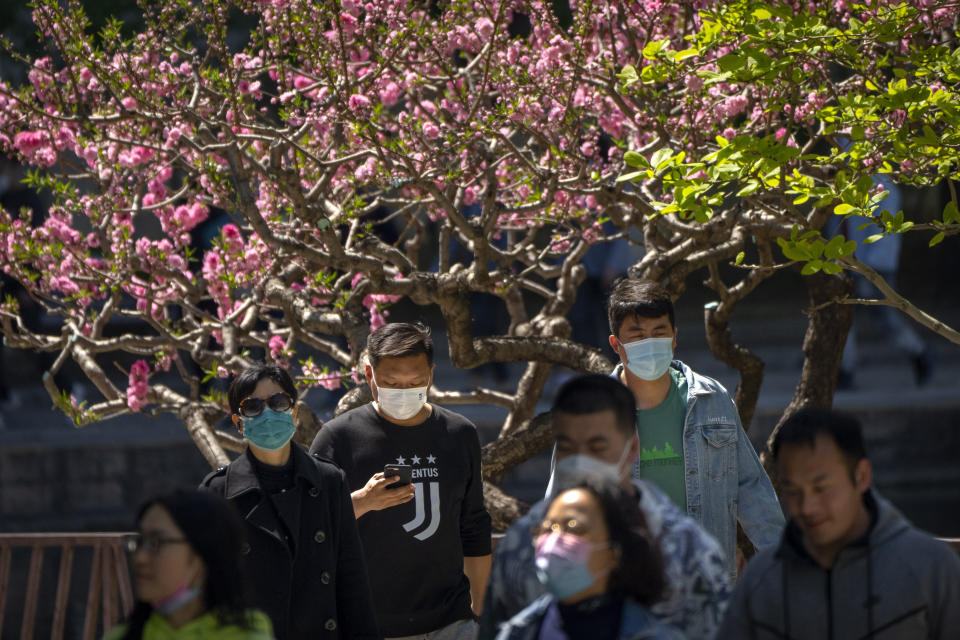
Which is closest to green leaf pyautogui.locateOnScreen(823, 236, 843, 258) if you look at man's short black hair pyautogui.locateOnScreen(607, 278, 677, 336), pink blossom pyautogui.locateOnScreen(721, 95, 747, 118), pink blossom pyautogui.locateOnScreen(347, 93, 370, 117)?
man's short black hair pyautogui.locateOnScreen(607, 278, 677, 336)

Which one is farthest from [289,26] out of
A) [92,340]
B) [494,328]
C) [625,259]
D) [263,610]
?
[494,328]

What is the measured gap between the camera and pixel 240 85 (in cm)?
538

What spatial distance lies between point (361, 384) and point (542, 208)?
3.84 feet

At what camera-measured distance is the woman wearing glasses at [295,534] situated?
3225 mm

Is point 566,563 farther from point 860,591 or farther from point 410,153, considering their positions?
point 410,153

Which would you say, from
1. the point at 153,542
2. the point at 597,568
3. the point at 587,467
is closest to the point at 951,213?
the point at 587,467

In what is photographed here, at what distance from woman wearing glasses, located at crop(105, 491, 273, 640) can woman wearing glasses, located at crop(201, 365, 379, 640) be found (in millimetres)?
698

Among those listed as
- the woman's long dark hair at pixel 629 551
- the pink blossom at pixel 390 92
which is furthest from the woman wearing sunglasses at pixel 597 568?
the pink blossom at pixel 390 92

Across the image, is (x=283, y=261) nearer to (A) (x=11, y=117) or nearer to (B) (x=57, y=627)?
(A) (x=11, y=117)

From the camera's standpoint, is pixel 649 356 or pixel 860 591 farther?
pixel 649 356

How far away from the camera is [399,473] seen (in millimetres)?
3701

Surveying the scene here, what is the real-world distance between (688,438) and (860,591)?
1109mm

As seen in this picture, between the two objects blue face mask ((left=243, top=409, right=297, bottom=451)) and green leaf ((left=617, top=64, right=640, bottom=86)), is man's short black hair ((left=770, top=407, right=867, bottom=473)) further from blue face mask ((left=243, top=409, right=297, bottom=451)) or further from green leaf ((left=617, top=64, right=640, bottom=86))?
green leaf ((left=617, top=64, right=640, bottom=86))

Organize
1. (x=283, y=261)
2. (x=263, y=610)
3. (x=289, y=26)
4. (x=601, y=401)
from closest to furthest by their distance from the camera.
Answer: (x=601, y=401) → (x=263, y=610) → (x=289, y=26) → (x=283, y=261)
